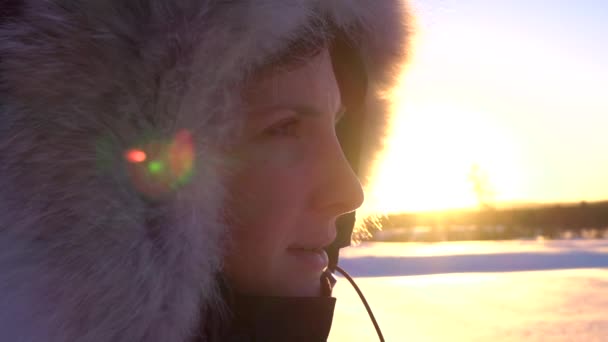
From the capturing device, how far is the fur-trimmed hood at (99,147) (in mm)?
475

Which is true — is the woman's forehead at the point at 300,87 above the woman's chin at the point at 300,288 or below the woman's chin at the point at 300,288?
above

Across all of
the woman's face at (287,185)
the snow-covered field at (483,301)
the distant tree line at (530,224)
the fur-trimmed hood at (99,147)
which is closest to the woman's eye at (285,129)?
the woman's face at (287,185)

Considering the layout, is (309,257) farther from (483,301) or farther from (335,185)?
(483,301)

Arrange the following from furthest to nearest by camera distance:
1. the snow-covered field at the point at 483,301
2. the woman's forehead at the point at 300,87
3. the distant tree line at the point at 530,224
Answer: the distant tree line at the point at 530,224 → the snow-covered field at the point at 483,301 → the woman's forehead at the point at 300,87

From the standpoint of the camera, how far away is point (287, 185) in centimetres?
65

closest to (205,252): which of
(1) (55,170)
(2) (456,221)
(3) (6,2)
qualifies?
(1) (55,170)

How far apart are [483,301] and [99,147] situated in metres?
1.47

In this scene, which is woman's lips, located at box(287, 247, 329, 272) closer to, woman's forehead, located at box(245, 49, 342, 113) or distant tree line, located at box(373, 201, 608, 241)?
woman's forehead, located at box(245, 49, 342, 113)

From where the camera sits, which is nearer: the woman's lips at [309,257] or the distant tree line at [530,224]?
the woman's lips at [309,257]

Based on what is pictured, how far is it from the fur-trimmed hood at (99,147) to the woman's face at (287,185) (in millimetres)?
121

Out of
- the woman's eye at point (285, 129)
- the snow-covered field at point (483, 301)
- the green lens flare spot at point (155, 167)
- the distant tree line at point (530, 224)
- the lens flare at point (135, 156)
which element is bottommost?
the distant tree line at point (530, 224)

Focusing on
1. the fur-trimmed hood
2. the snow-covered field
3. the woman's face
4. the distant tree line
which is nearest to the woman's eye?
the woman's face

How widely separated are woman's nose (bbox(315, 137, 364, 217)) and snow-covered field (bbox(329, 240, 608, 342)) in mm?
626

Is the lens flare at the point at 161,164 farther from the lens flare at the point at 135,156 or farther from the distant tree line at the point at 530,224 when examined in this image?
the distant tree line at the point at 530,224
